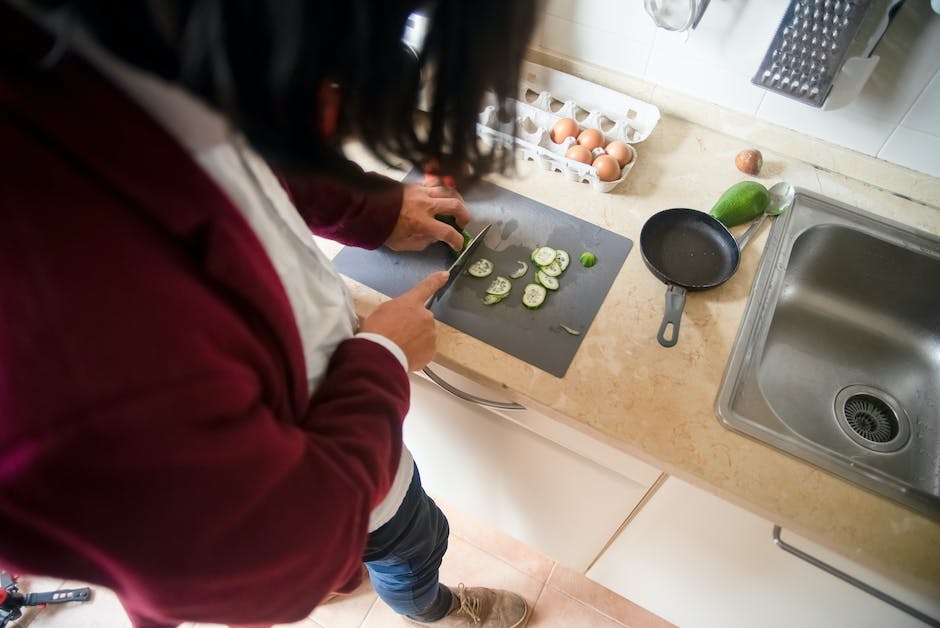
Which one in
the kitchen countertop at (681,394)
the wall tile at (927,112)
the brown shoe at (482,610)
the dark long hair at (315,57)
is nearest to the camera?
the dark long hair at (315,57)

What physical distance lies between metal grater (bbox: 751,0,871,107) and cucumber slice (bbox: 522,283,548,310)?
0.52 meters

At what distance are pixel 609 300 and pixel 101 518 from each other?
620 millimetres

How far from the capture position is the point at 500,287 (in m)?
0.76

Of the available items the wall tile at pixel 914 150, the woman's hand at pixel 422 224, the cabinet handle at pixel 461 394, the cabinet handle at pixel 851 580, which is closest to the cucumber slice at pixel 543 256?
the woman's hand at pixel 422 224

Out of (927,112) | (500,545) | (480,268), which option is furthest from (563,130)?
(500,545)

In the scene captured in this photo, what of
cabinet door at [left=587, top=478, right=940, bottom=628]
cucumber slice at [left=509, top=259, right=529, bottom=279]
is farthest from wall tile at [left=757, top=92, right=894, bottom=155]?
cabinet door at [left=587, top=478, right=940, bottom=628]

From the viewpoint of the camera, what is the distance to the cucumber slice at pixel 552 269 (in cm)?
77

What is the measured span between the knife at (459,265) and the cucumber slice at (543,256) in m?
0.09

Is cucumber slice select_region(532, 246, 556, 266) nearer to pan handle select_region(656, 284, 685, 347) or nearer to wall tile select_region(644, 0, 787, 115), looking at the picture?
pan handle select_region(656, 284, 685, 347)

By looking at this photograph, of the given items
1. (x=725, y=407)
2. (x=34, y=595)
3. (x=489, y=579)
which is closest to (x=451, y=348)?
(x=725, y=407)

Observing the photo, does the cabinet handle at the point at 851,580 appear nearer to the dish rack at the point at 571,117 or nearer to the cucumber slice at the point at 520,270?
the cucumber slice at the point at 520,270

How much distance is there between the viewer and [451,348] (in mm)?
705

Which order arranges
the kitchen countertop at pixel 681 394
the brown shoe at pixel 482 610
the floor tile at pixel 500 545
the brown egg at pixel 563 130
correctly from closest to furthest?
the kitchen countertop at pixel 681 394 < the brown egg at pixel 563 130 < the brown shoe at pixel 482 610 < the floor tile at pixel 500 545

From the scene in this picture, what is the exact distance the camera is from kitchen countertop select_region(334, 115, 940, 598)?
60 centimetres
